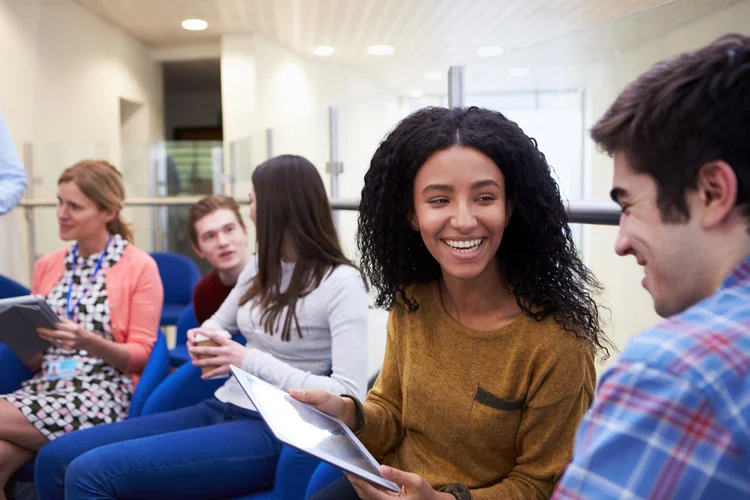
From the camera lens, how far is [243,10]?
22.8ft

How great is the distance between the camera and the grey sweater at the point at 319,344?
1732 millimetres

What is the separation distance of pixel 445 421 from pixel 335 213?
2.14 meters

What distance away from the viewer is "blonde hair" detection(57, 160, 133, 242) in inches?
102

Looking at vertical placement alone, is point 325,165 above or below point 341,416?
above

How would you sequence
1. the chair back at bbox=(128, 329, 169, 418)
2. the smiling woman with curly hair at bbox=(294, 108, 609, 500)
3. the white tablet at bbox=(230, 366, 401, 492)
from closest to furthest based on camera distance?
the white tablet at bbox=(230, 366, 401, 492)
the smiling woman with curly hair at bbox=(294, 108, 609, 500)
the chair back at bbox=(128, 329, 169, 418)

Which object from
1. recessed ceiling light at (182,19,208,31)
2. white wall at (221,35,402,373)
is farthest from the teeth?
recessed ceiling light at (182,19,208,31)

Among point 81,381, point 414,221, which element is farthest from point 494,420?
point 81,381

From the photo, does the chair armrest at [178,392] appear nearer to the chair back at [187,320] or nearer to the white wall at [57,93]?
the chair back at [187,320]

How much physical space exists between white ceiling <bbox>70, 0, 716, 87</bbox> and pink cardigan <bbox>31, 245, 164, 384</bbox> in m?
4.54

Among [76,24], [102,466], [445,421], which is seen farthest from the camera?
[76,24]

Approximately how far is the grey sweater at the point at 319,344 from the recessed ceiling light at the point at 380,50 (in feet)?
21.8

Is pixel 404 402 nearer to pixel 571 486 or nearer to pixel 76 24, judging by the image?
pixel 571 486

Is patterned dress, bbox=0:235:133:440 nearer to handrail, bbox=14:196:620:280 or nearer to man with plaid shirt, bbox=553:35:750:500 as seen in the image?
handrail, bbox=14:196:620:280

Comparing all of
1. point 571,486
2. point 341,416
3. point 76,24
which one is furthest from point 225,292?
point 76,24
